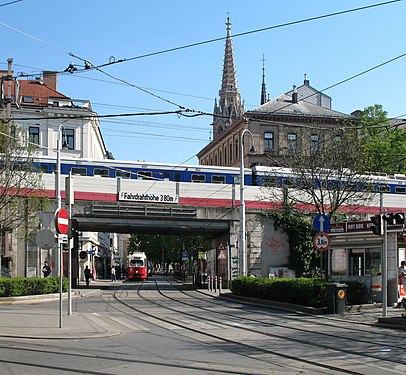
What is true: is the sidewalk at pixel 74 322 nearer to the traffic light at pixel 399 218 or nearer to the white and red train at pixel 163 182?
the traffic light at pixel 399 218

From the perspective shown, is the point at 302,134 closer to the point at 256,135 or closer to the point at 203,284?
the point at 203,284

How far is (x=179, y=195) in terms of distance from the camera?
149ft

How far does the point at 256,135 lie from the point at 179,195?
132 ft

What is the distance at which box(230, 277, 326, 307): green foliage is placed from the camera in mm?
23406

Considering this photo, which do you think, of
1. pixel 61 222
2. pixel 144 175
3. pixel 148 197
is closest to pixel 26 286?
pixel 61 222

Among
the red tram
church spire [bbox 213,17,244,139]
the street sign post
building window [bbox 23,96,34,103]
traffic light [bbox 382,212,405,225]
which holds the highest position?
church spire [bbox 213,17,244,139]

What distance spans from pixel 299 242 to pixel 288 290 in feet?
69.1

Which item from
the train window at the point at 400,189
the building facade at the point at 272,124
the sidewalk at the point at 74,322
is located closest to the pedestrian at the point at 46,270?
the sidewalk at the point at 74,322

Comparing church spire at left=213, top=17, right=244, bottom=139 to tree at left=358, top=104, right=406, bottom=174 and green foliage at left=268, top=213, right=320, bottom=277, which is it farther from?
green foliage at left=268, top=213, right=320, bottom=277

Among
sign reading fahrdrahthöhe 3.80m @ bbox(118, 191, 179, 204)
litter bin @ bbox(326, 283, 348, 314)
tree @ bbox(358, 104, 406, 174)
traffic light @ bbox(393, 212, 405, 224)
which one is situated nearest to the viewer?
traffic light @ bbox(393, 212, 405, 224)

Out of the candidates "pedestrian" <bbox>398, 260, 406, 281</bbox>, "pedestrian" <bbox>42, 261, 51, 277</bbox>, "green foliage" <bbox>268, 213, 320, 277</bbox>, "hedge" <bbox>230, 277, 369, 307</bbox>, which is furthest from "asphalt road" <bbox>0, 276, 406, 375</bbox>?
"green foliage" <bbox>268, 213, 320, 277</bbox>

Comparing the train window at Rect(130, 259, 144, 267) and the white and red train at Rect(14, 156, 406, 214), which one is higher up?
the white and red train at Rect(14, 156, 406, 214)

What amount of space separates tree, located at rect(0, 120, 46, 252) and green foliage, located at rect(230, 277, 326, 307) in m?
11.7

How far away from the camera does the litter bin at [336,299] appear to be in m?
22.3
